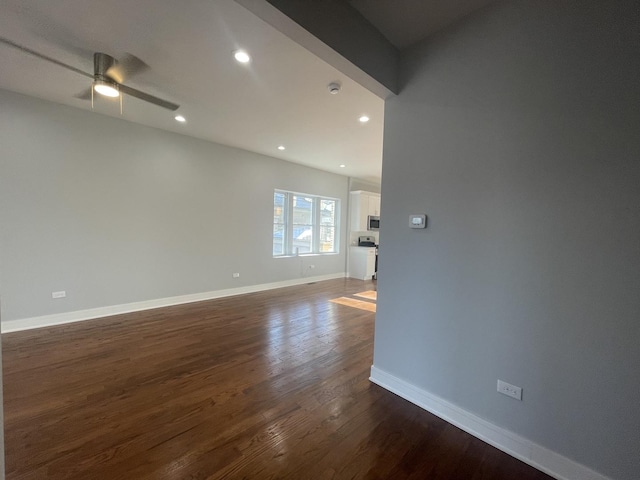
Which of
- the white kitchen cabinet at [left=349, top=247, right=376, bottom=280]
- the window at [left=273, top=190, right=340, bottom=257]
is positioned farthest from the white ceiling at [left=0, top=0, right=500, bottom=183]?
the white kitchen cabinet at [left=349, top=247, right=376, bottom=280]

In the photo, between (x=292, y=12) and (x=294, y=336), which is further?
(x=294, y=336)

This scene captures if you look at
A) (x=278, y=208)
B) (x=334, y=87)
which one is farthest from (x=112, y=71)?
(x=278, y=208)

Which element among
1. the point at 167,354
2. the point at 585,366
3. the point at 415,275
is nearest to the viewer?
the point at 585,366

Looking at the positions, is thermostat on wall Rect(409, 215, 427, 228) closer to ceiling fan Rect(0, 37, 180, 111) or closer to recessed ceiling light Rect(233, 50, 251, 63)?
recessed ceiling light Rect(233, 50, 251, 63)

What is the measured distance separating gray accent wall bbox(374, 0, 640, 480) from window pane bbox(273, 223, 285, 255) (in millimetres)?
4503

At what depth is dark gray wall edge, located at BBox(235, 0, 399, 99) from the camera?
1573 millimetres

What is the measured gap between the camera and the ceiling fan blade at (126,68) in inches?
101

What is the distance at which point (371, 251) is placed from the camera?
7.58 m

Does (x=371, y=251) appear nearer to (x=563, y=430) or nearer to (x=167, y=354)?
(x=167, y=354)

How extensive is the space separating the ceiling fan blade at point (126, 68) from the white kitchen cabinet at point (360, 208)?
5.83 m

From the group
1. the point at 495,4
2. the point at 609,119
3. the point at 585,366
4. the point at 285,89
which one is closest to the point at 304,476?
the point at 585,366

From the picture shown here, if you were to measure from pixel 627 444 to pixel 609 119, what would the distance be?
1647 mm

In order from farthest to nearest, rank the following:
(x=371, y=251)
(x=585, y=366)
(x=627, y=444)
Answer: (x=371, y=251), (x=585, y=366), (x=627, y=444)

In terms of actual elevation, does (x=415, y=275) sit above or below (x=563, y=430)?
A: above
